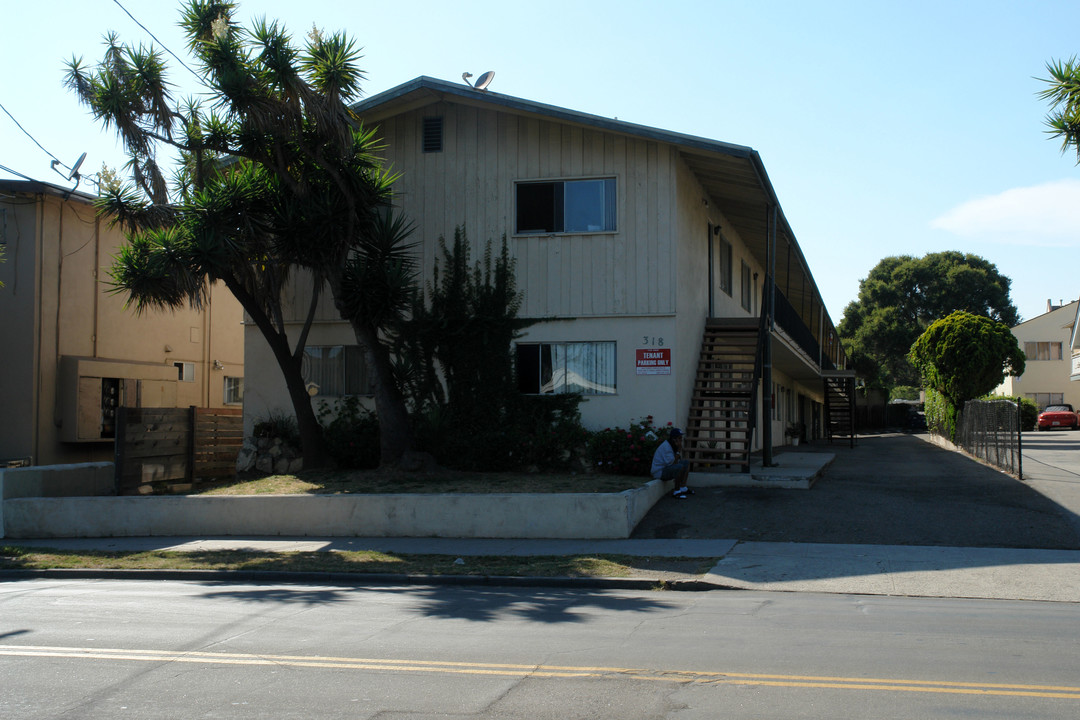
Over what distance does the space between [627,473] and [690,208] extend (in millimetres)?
5709

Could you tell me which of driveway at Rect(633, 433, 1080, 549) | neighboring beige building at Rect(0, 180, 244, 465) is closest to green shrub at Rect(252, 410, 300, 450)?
neighboring beige building at Rect(0, 180, 244, 465)

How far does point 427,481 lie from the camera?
15102 mm

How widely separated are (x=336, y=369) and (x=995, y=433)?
1422 centimetres

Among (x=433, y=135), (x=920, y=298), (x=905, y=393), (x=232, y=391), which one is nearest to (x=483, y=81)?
(x=433, y=135)

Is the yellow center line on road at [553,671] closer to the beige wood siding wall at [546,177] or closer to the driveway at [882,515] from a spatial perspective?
the driveway at [882,515]

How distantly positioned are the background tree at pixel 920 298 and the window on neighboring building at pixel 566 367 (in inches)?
1957

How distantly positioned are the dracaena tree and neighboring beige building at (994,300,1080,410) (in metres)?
56.7

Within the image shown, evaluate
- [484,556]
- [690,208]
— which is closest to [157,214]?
[484,556]

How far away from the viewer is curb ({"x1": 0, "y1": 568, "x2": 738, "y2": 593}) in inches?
389

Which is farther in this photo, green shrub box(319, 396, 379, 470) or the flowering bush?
green shrub box(319, 396, 379, 470)

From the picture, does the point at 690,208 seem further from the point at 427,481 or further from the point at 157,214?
the point at 157,214

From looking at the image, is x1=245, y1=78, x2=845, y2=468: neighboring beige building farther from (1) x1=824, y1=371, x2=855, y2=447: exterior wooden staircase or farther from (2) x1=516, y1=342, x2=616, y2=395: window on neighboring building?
(1) x1=824, y1=371, x2=855, y2=447: exterior wooden staircase

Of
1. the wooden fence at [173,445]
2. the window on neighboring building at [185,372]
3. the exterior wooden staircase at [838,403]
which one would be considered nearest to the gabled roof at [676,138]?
the wooden fence at [173,445]

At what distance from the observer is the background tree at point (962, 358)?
2881 centimetres
